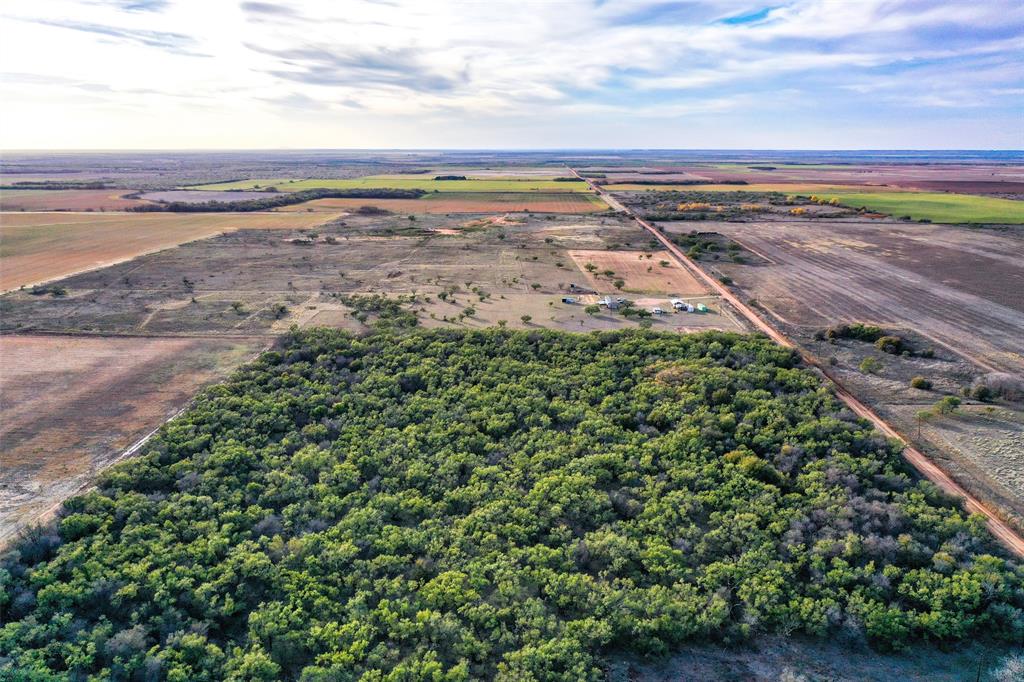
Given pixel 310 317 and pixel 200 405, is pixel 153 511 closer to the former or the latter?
pixel 200 405

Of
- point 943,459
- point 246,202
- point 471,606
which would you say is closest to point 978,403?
point 943,459

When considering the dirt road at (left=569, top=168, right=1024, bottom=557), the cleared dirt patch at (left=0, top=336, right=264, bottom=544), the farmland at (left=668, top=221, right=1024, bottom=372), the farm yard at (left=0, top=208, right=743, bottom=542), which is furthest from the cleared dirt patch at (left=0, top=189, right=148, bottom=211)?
the farmland at (left=668, top=221, right=1024, bottom=372)

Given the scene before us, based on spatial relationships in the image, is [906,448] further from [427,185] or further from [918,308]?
[427,185]

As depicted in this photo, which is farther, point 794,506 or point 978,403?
point 978,403

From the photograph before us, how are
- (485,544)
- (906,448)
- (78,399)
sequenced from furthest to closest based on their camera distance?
(78,399)
(906,448)
(485,544)

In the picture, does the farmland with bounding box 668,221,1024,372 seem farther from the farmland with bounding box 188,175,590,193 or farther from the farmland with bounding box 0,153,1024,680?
the farmland with bounding box 188,175,590,193

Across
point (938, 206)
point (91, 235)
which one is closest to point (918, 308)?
point (938, 206)

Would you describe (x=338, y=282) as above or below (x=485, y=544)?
above
